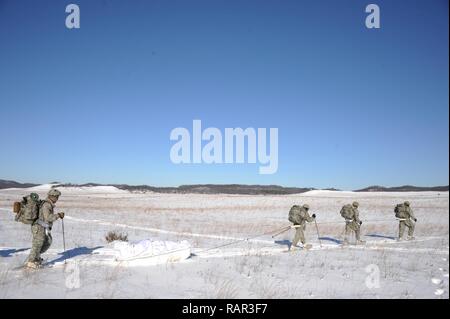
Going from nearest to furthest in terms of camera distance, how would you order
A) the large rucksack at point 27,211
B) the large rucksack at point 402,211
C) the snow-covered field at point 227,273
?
the snow-covered field at point 227,273 < the large rucksack at point 27,211 < the large rucksack at point 402,211

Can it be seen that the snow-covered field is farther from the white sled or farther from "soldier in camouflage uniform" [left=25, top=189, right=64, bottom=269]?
"soldier in camouflage uniform" [left=25, top=189, right=64, bottom=269]

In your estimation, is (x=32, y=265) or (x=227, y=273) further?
(x=227, y=273)

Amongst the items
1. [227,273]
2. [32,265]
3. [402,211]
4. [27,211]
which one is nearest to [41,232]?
[27,211]

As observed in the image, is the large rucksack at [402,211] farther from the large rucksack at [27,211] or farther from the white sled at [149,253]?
the large rucksack at [27,211]

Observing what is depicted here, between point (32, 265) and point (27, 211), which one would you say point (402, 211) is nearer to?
point (32, 265)

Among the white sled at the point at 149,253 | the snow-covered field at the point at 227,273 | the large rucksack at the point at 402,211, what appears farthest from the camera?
the large rucksack at the point at 402,211

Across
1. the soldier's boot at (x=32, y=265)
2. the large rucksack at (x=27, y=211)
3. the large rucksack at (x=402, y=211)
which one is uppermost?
the large rucksack at (x=27, y=211)

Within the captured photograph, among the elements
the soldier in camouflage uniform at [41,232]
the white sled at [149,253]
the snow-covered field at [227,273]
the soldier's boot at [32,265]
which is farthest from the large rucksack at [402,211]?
the soldier's boot at [32,265]

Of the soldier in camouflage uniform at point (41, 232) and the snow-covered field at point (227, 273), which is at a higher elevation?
the soldier in camouflage uniform at point (41, 232)

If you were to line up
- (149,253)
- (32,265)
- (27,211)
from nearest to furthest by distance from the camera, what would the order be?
(32,265) → (27,211) → (149,253)

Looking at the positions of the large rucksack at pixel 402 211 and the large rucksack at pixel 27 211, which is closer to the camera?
the large rucksack at pixel 27 211

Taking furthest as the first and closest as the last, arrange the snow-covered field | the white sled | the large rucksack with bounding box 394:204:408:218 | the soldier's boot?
1. the large rucksack with bounding box 394:204:408:218
2. the white sled
3. the soldier's boot
4. the snow-covered field

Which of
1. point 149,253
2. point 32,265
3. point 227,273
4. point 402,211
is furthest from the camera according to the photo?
point 402,211

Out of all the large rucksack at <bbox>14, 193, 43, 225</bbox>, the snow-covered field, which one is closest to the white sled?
the snow-covered field
